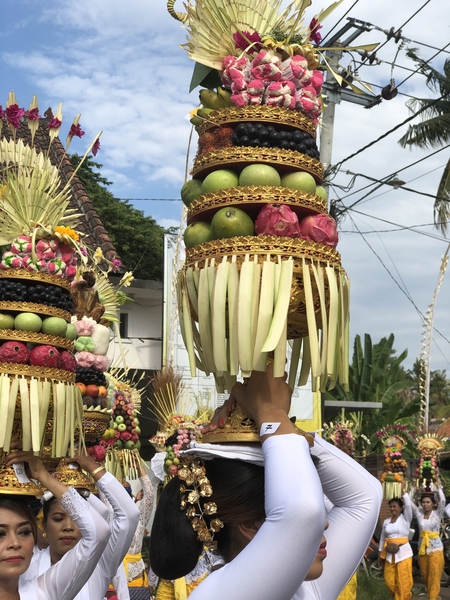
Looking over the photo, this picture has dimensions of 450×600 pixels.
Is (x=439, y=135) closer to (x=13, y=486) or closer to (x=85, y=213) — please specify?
(x=85, y=213)

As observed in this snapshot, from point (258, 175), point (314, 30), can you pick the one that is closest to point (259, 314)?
point (258, 175)

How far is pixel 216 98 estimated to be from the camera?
8.35 ft

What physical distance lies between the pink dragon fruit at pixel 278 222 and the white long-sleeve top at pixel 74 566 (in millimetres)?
1779

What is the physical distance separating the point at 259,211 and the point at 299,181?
15 cm

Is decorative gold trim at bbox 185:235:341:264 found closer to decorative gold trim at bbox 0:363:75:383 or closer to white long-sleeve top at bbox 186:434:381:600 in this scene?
white long-sleeve top at bbox 186:434:381:600

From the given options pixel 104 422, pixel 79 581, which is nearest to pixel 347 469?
pixel 79 581

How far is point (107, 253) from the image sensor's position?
578 inches

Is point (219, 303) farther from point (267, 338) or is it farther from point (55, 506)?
point (55, 506)

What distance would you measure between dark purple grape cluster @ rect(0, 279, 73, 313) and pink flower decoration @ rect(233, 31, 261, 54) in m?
1.48

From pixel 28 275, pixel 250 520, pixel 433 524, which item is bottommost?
pixel 433 524

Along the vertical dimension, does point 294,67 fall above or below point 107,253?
below

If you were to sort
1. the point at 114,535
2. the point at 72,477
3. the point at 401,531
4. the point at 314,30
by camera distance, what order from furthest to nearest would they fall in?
the point at 401,531, the point at 72,477, the point at 114,535, the point at 314,30

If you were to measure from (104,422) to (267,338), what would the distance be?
9.31 ft

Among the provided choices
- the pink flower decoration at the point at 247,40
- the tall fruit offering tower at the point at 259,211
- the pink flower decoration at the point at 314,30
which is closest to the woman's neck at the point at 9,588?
the tall fruit offering tower at the point at 259,211
